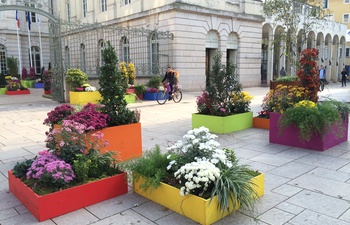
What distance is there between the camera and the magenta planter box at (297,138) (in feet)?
21.5

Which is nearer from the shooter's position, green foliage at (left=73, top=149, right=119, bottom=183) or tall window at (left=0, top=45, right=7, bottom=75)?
green foliage at (left=73, top=149, right=119, bottom=183)

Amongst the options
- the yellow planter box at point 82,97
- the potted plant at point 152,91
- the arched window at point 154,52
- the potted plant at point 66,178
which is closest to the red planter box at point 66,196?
the potted plant at point 66,178

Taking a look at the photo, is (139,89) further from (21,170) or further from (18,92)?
(21,170)

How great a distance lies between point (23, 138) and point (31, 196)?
4744mm

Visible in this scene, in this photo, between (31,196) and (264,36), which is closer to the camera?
(31,196)

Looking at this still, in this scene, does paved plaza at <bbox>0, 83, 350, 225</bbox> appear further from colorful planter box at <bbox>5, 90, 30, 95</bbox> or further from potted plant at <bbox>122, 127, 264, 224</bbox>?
colorful planter box at <bbox>5, 90, 30, 95</bbox>

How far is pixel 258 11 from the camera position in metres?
26.7

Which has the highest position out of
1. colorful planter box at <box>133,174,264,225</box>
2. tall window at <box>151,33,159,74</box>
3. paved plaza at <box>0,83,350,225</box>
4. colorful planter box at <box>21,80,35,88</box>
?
tall window at <box>151,33,159,74</box>

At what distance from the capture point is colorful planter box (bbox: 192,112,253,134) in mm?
8289

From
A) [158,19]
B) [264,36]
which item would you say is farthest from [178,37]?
[264,36]

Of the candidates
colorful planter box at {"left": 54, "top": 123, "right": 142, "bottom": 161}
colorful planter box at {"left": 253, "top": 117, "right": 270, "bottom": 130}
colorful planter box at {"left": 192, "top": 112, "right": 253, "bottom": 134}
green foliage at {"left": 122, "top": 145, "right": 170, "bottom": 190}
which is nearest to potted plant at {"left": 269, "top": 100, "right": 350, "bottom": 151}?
colorful planter box at {"left": 192, "top": 112, "right": 253, "bottom": 134}

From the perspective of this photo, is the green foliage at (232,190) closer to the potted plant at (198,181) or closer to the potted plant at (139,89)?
the potted plant at (198,181)

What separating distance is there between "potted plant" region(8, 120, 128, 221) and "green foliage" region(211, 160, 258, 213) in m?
1.44

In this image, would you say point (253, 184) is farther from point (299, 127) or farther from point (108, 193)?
point (299, 127)
